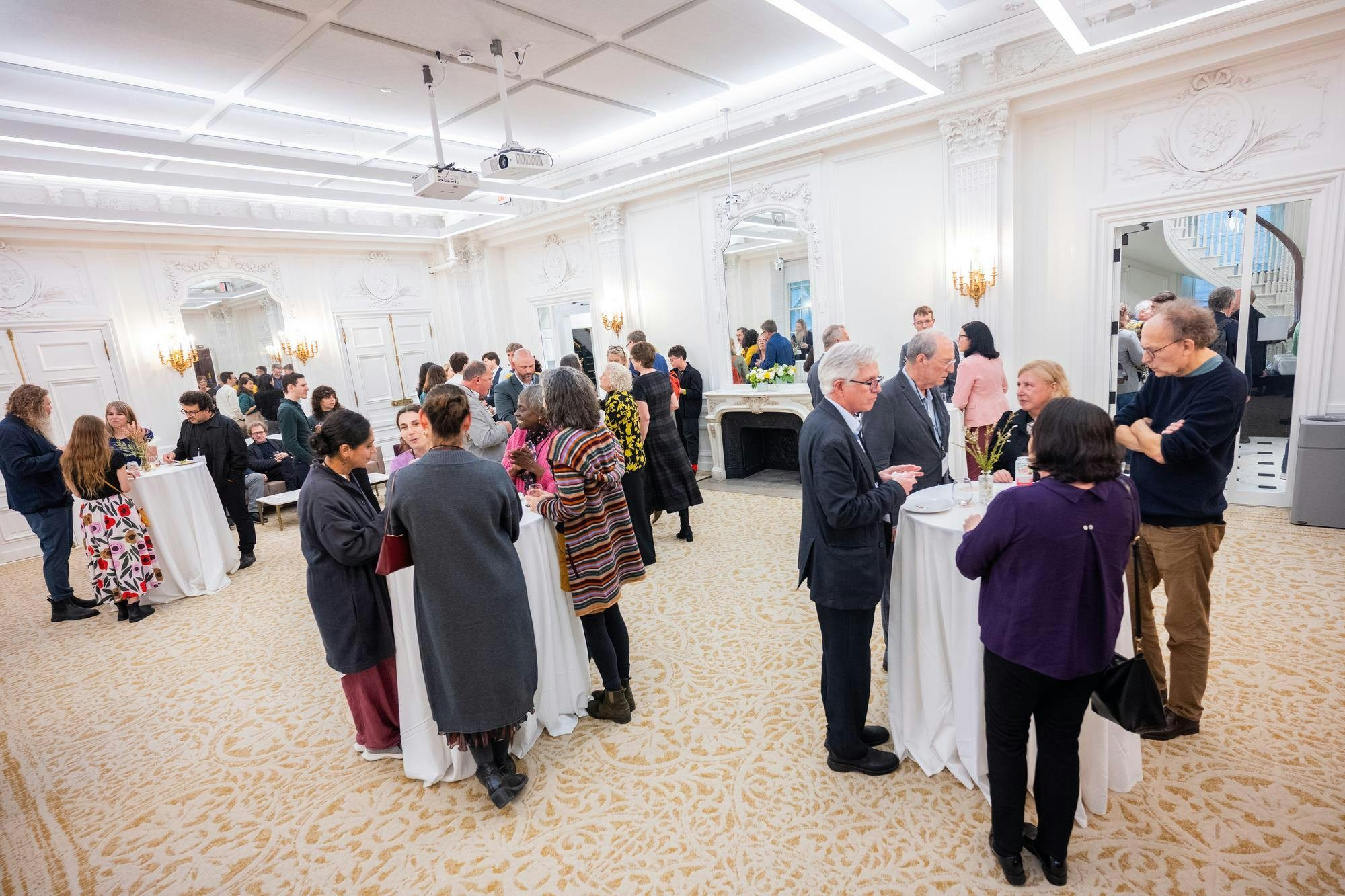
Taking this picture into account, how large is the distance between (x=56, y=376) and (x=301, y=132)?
407 cm

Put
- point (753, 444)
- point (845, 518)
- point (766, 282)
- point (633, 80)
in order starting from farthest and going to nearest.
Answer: point (753, 444), point (766, 282), point (633, 80), point (845, 518)

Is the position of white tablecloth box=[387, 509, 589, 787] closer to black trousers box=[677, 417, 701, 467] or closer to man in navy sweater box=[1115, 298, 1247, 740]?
man in navy sweater box=[1115, 298, 1247, 740]

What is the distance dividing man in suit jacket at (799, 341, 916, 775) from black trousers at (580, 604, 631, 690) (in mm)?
996

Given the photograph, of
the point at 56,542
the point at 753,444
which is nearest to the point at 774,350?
the point at 753,444

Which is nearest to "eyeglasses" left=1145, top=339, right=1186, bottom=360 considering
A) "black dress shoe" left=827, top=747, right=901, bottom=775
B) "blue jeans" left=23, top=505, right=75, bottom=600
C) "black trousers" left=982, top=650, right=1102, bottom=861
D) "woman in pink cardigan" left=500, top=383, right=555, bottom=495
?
"black trousers" left=982, top=650, right=1102, bottom=861

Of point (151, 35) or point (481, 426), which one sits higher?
point (151, 35)

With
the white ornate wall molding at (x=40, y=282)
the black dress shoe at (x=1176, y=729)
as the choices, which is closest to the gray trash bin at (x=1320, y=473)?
the black dress shoe at (x=1176, y=729)

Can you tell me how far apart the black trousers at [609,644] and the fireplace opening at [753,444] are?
4498 mm

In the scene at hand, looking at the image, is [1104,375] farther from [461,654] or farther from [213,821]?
[213,821]

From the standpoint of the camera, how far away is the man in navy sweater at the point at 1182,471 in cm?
210

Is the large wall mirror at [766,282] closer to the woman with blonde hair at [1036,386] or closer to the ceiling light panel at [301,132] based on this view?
the ceiling light panel at [301,132]

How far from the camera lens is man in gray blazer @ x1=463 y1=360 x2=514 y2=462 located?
3.95m

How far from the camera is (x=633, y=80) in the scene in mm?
5645

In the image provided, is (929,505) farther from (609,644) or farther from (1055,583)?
(609,644)
